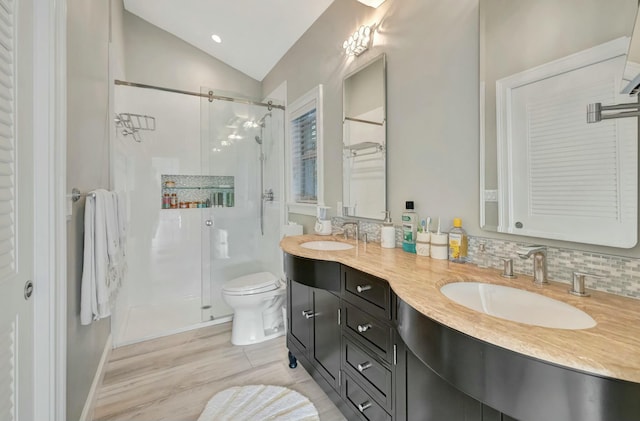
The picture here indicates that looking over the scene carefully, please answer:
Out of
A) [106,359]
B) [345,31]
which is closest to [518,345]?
[345,31]

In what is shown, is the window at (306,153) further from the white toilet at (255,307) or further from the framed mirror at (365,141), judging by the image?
the white toilet at (255,307)

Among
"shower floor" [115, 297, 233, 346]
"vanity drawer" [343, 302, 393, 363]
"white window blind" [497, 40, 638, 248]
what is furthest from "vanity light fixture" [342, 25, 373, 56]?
"shower floor" [115, 297, 233, 346]

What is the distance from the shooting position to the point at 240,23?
2701mm

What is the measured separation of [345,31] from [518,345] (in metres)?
2.27

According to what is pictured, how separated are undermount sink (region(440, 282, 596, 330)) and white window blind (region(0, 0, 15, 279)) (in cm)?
142

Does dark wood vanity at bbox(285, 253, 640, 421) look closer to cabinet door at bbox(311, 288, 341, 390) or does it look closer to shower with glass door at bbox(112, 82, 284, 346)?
cabinet door at bbox(311, 288, 341, 390)

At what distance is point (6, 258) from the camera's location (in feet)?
2.79

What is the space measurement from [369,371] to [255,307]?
1338mm

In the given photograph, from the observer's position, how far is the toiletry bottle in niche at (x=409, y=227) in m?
1.58

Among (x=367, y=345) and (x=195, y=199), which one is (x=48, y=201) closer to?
(x=367, y=345)

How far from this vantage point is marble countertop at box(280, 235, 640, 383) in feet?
1.77

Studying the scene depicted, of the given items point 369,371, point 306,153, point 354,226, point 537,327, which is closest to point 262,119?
point 306,153

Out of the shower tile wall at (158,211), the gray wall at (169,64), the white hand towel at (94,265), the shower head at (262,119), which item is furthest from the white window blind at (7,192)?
the gray wall at (169,64)

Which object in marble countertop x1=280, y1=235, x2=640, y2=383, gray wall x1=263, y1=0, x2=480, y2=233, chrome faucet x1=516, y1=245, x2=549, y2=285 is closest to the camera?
marble countertop x1=280, y1=235, x2=640, y2=383
